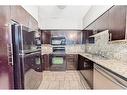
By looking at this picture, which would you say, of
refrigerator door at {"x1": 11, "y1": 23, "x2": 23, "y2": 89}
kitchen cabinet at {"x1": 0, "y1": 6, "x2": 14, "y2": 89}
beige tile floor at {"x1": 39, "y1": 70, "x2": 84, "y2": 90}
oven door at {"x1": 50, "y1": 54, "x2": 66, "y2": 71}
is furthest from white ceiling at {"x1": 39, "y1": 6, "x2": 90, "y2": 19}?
kitchen cabinet at {"x1": 0, "y1": 6, "x2": 14, "y2": 89}

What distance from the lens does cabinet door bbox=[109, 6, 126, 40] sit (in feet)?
7.13

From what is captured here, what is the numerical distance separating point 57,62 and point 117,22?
3829 mm

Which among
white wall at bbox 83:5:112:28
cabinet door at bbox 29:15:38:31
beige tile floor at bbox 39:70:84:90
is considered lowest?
beige tile floor at bbox 39:70:84:90

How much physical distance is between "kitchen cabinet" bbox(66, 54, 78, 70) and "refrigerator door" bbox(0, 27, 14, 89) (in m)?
4.09

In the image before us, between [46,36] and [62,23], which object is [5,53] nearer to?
[46,36]

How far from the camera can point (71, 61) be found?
6.02m

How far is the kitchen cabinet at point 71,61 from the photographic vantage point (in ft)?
19.7

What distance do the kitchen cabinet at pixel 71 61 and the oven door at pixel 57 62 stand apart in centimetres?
21

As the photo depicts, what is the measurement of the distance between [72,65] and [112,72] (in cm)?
434

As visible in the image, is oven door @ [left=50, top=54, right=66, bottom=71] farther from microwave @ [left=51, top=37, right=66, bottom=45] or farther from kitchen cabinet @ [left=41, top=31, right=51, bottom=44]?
kitchen cabinet @ [left=41, top=31, right=51, bottom=44]

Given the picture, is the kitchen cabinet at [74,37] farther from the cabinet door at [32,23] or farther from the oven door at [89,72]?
the oven door at [89,72]
